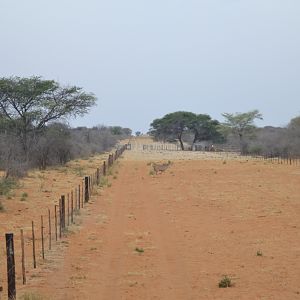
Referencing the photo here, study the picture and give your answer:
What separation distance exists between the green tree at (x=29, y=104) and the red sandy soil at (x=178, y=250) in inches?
658

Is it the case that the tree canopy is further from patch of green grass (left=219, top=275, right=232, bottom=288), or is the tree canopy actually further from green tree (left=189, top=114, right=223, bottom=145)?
patch of green grass (left=219, top=275, right=232, bottom=288)

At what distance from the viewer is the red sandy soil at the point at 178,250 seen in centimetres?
888

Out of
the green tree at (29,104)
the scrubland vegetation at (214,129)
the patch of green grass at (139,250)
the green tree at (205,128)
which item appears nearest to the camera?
the patch of green grass at (139,250)

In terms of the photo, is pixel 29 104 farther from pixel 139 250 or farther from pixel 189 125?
pixel 189 125

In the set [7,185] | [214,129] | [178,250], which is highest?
[214,129]

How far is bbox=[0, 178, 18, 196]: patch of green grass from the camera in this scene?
2189 cm

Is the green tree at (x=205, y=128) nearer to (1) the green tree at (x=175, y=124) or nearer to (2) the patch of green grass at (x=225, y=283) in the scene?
(1) the green tree at (x=175, y=124)

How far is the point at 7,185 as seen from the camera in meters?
24.2

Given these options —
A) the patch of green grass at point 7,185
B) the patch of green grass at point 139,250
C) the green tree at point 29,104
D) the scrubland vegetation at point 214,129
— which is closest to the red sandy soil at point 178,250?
the patch of green grass at point 139,250

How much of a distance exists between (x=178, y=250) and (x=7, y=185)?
14.1 meters

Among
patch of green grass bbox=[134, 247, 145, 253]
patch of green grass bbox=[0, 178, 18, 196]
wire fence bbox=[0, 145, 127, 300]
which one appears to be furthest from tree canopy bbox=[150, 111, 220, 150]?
patch of green grass bbox=[134, 247, 145, 253]

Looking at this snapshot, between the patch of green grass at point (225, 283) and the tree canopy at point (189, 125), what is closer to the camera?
the patch of green grass at point (225, 283)

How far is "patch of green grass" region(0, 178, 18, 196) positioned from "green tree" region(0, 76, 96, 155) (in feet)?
38.7

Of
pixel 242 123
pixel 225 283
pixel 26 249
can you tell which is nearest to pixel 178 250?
pixel 225 283
